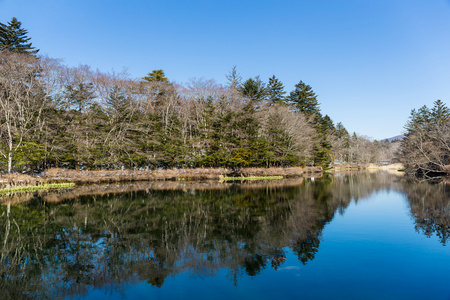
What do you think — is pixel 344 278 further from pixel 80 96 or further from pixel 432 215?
pixel 80 96

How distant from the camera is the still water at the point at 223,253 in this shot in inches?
222

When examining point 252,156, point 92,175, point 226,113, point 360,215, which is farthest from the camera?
point 226,113

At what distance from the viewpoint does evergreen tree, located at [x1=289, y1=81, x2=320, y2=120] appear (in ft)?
182

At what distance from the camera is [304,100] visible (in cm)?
5578

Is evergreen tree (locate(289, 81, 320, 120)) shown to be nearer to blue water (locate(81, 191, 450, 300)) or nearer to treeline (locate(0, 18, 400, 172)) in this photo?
treeline (locate(0, 18, 400, 172))

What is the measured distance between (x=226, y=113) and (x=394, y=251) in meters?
29.5

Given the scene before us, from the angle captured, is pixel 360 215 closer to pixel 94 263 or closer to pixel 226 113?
pixel 94 263

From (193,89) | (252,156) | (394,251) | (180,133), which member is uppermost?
(193,89)

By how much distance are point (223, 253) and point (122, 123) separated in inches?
1045

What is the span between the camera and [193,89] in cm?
3941

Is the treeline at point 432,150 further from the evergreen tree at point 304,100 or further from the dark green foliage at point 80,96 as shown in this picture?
the dark green foliage at point 80,96

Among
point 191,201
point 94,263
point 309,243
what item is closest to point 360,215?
point 309,243

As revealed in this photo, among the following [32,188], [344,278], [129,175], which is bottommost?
[344,278]

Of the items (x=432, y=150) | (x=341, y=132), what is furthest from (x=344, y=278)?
(x=341, y=132)
